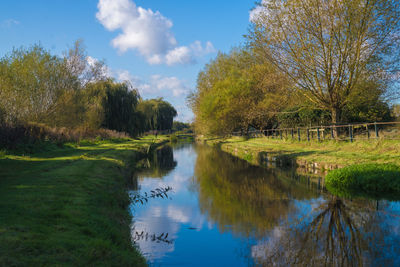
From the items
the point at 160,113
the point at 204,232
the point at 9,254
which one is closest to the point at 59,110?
the point at 204,232

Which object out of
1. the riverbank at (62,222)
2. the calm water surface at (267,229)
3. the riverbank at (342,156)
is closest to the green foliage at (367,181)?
the calm water surface at (267,229)

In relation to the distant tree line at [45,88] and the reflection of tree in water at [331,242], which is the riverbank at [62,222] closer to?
the reflection of tree in water at [331,242]

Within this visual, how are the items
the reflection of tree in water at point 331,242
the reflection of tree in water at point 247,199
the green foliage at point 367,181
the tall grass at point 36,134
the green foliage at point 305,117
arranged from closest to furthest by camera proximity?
the reflection of tree in water at point 331,242
the reflection of tree in water at point 247,199
the green foliage at point 367,181
the tall grass at point 36,134
the green foliage at point 305,117

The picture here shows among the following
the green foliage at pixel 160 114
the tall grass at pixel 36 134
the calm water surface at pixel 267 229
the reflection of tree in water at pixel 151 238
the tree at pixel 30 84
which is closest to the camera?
the calm water surface at pixel 267 229

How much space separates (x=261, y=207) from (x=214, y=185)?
4521 mm

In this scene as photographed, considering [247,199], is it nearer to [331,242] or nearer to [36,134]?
[331,242]

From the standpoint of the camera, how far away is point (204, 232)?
7.46 meters

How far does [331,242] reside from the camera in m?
6.28

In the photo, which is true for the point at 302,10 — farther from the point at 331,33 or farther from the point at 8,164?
the point at 8,164

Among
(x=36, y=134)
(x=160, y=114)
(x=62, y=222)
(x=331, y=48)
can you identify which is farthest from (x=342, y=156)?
(x=160, y=114)

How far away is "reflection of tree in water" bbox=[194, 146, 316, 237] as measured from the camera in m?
7.81

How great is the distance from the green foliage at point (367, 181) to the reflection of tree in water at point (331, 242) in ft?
6.39

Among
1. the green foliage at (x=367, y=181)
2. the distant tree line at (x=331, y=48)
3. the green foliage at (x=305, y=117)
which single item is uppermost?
the distant tree line at (x=331, y=48)

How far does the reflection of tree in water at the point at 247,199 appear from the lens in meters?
7.81
